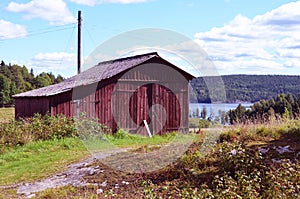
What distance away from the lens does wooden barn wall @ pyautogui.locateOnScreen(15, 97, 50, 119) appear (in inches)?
676

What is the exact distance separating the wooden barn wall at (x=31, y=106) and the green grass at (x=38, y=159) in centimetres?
431

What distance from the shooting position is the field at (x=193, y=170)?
4848 mm

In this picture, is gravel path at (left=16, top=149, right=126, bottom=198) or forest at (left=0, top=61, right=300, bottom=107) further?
forest at (left=0, top=61, right=300, bottom=107)

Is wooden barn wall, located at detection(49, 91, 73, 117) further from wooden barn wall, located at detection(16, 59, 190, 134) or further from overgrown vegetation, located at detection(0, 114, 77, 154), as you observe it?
overgrown vegetation, located at detection(0, 114, 77, 154)

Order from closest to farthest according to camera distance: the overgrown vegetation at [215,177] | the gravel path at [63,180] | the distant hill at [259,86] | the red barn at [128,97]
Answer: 1. the overgrown vegetation at [215,177]
2. the gravel path at [63,180]
3. the red barn at [128,97]
4. the distant hill at [259,86]

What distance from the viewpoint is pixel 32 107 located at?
18.8m

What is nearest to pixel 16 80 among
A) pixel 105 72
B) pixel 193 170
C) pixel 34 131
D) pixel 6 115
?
pixel 6 115

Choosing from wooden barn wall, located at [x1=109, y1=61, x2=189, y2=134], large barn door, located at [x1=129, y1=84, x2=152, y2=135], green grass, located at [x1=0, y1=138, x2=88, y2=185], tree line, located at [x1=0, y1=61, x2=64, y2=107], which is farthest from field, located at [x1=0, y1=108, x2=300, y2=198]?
tree line, located at [x1=0, y1=61, x2=64, y2=107]

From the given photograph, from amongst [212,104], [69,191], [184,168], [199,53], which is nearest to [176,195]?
[184,168]

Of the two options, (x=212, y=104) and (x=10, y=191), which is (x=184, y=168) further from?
(x=212, y=104)

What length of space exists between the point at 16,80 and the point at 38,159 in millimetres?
46253

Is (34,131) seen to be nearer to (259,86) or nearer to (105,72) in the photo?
(105,72)

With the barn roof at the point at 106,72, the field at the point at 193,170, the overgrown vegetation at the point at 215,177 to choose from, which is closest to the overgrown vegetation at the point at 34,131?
the field at the point at 193,170

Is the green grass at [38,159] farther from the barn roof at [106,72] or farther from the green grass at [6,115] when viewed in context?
the green grass at [6,115]
